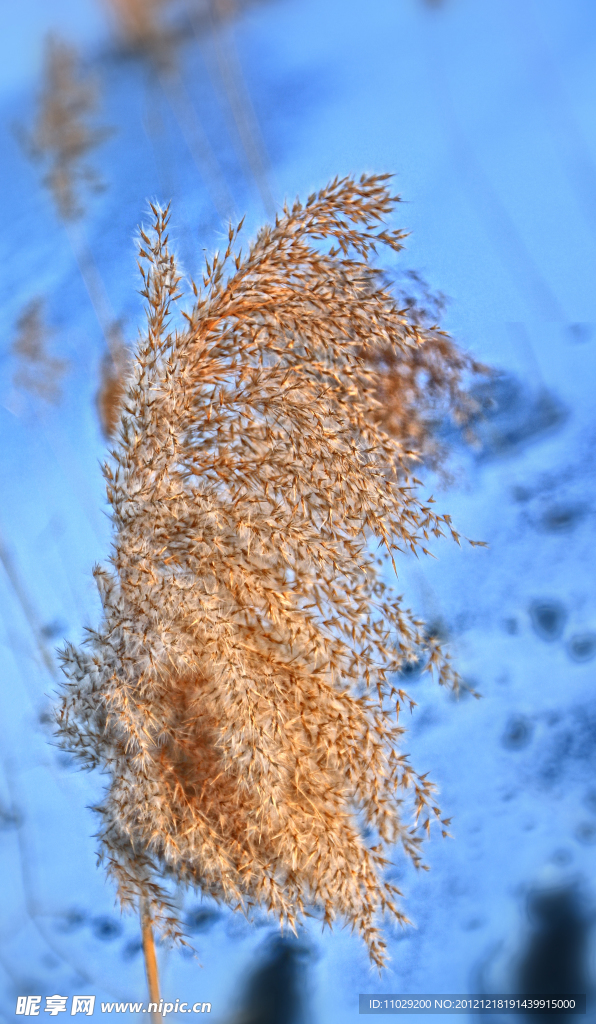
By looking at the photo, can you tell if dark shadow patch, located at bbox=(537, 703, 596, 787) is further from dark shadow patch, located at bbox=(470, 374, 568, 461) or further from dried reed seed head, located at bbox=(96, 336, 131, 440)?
dried reed seed head, located at bbox=(96, 336, 131, 440)

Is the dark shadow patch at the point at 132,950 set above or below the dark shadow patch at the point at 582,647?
below

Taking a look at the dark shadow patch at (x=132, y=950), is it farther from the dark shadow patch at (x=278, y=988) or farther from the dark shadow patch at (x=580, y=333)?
the dark shadow patch at (x=580, y=333)

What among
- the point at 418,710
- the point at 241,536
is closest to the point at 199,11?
the point at 241,536

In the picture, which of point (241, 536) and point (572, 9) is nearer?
point (241, 536)

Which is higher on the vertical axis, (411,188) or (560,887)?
(411,188)

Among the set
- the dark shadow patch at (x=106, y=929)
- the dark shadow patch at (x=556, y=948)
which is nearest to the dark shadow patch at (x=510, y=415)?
the dark shadow patch at (x=556, y=948)

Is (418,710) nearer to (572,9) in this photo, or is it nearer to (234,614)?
(234,614)
